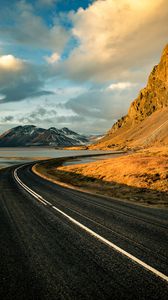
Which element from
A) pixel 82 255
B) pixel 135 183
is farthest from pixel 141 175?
pixel 82 255

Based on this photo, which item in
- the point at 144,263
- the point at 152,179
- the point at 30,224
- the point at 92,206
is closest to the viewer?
the point at 144,263

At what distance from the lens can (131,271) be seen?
21.0ft

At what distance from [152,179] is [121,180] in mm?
4012

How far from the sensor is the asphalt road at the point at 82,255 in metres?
5.54

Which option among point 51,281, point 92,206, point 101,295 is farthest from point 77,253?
point 92,206

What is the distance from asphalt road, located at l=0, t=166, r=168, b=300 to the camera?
554 centimetres

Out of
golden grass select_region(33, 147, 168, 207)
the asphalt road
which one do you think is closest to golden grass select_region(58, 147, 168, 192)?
golden grass select_region(33, 147, 168, 207)

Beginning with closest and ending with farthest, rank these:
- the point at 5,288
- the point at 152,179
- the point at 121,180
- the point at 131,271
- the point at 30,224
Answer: the point at 5,288
the point at 131,271
the point at 30,224
the point at 152,179
the point at 121,180

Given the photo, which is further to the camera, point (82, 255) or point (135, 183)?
point (135, 183)

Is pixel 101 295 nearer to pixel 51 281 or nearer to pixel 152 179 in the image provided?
pixel 51 281

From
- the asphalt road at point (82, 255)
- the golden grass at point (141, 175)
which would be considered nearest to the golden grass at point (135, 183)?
the golden grass at point (141, 175)

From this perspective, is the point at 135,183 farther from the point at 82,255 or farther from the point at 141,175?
the point at 82,255

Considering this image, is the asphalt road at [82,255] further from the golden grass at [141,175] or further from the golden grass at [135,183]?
the golden grass at [141,175]

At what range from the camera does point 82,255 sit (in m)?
7.42
